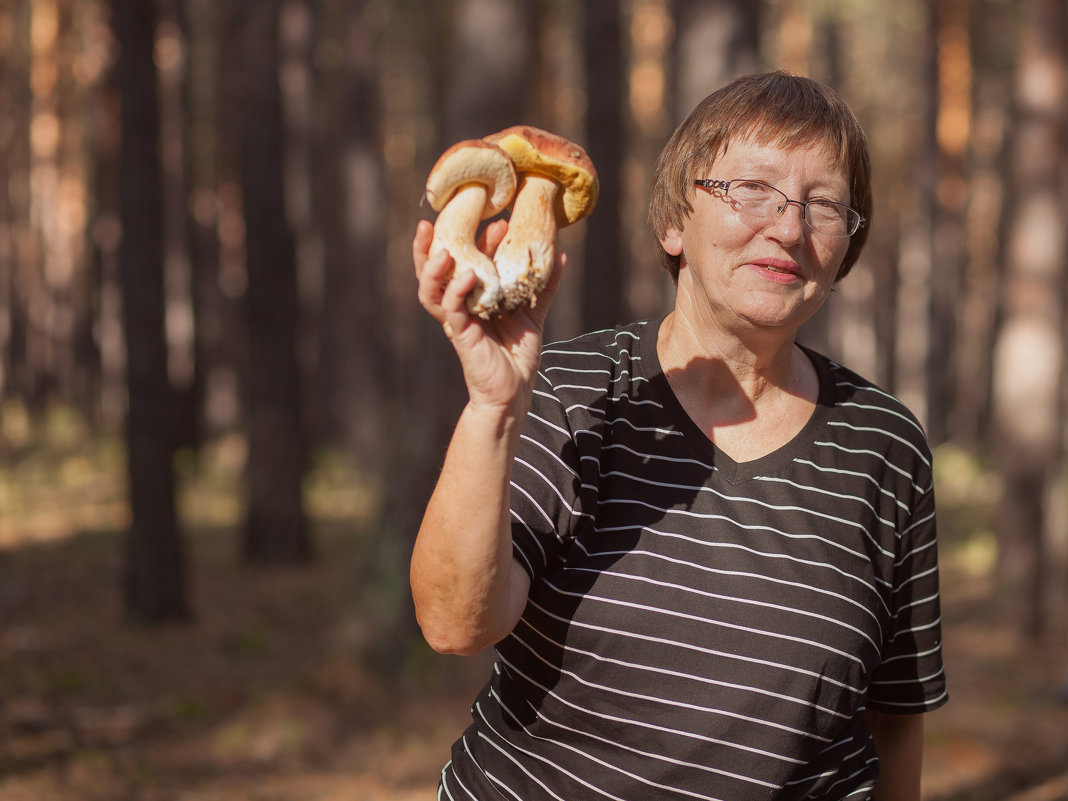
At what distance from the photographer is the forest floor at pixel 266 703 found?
6109mm

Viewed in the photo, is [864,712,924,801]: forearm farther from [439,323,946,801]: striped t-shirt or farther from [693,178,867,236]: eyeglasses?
[693,178,867,236]: eyeglasses

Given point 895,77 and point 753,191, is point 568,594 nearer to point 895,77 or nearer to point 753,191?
point 753,191

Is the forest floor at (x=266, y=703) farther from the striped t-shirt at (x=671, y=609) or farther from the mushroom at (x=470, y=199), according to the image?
the mushroom at (x=470, y=199)

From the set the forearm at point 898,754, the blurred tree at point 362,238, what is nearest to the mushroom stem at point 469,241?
the forearm at point 898,754

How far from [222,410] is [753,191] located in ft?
66.5

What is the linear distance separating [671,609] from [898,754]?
89cm

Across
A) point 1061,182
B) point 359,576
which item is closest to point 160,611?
point 359,576

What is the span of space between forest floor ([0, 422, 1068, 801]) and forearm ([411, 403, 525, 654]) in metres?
4.50

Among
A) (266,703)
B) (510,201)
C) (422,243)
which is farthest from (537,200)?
(266,703)

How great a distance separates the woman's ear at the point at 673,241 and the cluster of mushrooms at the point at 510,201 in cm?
26

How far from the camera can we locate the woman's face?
2.13 metres

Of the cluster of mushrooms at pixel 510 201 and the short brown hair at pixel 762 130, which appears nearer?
the cluster of mushrooms at pixel 510 201

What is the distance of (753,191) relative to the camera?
2150 millimetres

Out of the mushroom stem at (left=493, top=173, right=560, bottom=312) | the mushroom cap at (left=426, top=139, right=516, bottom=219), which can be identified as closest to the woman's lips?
the mushroom stem at (left=493, top=173, right=560, bottom=312)
